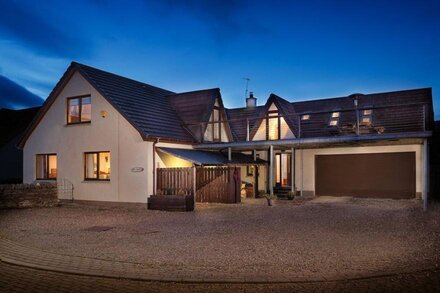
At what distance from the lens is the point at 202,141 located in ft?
71.7

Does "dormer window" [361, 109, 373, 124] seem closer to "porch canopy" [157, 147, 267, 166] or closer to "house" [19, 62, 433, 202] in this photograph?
"house" [19, 62, 433, 202]

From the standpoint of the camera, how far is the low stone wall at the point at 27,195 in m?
17.4

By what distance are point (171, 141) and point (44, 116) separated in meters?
7.63

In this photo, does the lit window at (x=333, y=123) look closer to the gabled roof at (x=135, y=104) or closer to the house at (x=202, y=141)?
the house at (x=202, y=141)

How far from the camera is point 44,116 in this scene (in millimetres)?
21578

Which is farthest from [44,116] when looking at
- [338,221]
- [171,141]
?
[338,221]

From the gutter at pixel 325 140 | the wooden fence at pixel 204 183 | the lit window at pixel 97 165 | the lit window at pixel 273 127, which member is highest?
the lit window at pixel 273 127

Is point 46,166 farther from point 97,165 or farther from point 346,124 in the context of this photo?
point 346,124

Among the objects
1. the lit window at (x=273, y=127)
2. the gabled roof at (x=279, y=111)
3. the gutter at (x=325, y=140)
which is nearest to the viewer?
the gutter at (x=325, y=140)

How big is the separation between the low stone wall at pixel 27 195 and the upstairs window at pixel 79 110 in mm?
3595

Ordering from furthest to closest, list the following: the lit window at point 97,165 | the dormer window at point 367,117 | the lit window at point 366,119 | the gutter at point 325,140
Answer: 1. the dormer window at point 367,117
2. the lit window at point 366,119
3. the lit window at point 97,165
4. the gutter at point 325,140

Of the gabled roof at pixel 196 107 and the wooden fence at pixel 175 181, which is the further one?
the gabled roof at pixel 196 107

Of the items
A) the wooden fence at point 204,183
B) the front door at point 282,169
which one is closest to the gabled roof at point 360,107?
the front door at point 282,169

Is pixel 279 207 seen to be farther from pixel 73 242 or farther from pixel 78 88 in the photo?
pixel 78 88
